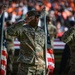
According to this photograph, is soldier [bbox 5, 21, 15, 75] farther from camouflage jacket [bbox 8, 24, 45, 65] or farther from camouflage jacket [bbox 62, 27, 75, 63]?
camouflage jacket [bbox 8, 24, 45, 65]

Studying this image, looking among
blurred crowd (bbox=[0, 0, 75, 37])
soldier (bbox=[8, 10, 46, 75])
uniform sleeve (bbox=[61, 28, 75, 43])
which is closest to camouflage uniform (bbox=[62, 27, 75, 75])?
uniform sleeve (bbox=[61, 28, 75, 43])

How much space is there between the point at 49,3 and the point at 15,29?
509 inches

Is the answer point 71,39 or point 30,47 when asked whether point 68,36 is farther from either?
point 30,47

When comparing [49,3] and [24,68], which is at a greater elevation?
[49,3]

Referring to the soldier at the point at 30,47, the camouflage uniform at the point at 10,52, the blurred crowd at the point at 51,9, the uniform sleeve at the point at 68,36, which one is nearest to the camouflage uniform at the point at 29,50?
the soldier at the point at 30,47

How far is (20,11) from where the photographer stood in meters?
17.8

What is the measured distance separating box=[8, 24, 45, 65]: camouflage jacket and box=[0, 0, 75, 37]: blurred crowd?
971 centimetres

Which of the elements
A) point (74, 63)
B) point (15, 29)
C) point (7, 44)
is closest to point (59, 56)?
point (7, 44)

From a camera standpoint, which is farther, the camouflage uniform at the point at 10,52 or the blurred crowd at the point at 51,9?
the blurred crowd at the point at 51,9

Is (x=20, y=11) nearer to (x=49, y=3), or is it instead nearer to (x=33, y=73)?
(x=49, y=3)

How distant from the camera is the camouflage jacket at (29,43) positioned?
676 cm

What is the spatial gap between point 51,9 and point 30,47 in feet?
40.5

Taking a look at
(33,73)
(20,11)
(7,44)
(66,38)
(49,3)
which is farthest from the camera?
(49,3)

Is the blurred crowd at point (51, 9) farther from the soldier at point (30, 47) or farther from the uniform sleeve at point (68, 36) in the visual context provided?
the soldier at point (30, 47)
